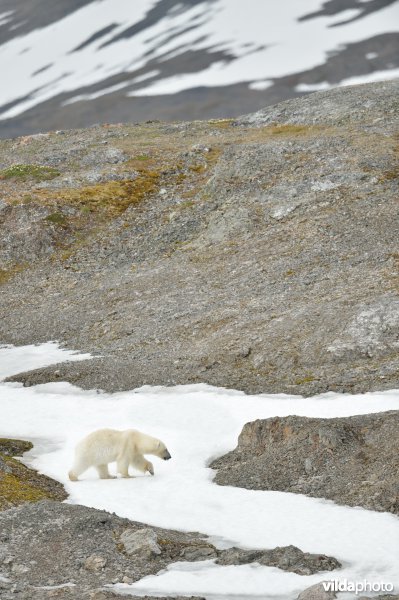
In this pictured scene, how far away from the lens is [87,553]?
1301cm

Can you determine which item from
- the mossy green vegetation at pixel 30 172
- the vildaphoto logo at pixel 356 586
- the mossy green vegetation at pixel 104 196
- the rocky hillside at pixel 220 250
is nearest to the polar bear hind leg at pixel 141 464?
the rocky hillside at pixel 220 250

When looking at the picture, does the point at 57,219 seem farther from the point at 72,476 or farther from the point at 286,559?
the point at 286,559

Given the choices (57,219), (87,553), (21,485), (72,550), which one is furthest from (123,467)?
(57,219)

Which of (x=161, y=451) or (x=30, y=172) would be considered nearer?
(x=161, y=451)

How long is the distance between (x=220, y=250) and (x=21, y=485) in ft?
101

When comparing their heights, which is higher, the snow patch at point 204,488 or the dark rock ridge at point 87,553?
the dark rock ridge at point 87,553

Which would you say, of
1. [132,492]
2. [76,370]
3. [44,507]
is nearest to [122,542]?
[44,507]

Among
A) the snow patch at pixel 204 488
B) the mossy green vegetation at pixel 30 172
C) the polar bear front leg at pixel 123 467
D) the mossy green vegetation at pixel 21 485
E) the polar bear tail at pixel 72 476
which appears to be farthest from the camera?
the mossy green vegetation at pixel 30 172

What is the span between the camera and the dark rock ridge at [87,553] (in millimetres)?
11828

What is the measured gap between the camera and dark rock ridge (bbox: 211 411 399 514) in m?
16.7

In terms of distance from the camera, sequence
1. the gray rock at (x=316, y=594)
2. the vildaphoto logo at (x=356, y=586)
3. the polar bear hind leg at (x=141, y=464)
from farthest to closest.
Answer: the polar bear hind leg at (x=141, y=464), the vildaphoto logo at (x=356, y=586), the gray rock at (x=316, y=594)

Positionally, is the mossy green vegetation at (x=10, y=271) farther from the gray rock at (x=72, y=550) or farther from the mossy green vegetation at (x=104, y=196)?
the gray rock at (x=72, y=550)

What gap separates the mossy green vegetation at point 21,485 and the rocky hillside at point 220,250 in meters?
10.2

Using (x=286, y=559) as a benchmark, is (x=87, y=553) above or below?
above
